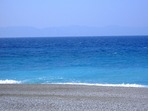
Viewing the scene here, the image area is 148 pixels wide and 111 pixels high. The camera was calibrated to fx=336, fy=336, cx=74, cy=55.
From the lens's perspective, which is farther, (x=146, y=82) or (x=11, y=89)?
(x=146, y=82)

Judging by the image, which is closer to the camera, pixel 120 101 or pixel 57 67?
pixel 120 101

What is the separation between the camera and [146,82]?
2528 centimetres

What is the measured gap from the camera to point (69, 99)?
1617 centimetres

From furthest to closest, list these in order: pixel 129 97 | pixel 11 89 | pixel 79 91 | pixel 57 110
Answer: pixel 11 89 → pixel 79 91 → pixel 129 97 → pixel 57 110

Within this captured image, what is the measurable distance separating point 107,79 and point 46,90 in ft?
28.0

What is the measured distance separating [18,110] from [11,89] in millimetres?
6909

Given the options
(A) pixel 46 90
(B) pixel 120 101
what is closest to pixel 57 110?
(B) pixel 120 101

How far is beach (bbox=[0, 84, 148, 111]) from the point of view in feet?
46.1

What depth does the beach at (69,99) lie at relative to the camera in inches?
553

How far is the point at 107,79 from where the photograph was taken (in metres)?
27.0

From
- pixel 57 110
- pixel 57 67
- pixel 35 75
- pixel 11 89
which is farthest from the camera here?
pixel 57 67

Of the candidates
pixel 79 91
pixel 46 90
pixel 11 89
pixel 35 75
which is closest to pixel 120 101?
pixel 79 91

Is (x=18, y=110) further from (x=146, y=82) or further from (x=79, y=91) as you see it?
(x=146, y=82)

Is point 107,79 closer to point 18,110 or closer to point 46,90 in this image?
point 46,90
